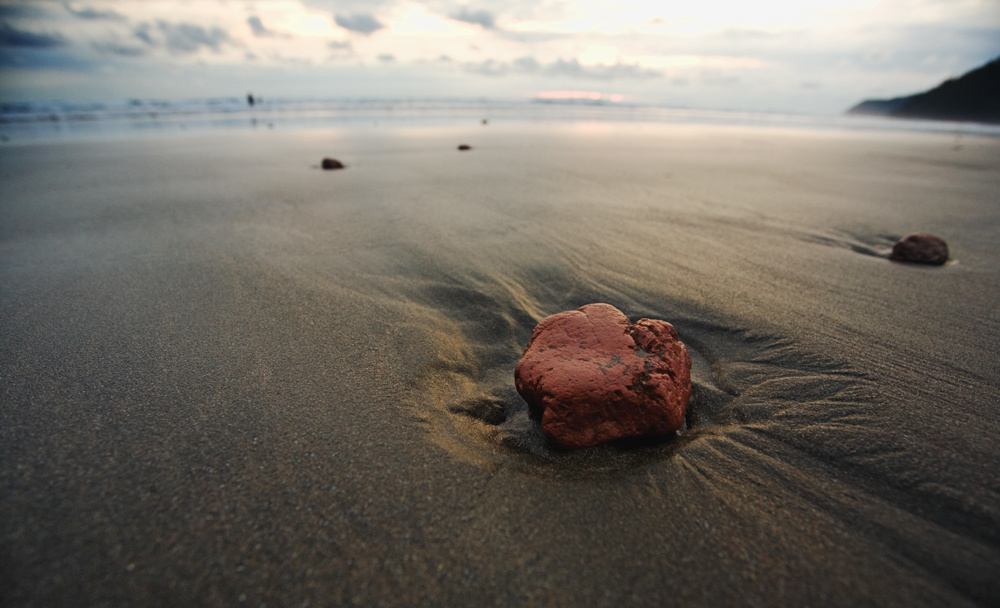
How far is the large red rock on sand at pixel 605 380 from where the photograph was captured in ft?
4.34

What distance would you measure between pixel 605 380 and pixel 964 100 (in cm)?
3899

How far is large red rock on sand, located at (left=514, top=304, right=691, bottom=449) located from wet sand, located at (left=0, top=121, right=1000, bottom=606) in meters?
0.08

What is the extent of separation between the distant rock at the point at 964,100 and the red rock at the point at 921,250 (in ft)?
94.4

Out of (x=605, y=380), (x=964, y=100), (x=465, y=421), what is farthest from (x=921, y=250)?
(x=964, y=100)

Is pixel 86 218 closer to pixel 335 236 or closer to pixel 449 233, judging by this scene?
pixel 335 236

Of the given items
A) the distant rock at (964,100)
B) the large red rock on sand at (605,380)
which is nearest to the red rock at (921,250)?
the large red rock on sand at (605,380)

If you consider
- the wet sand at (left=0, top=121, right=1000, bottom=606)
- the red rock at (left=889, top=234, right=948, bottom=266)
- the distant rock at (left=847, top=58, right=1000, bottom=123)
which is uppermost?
the distant rock at (left=847, top=58, right=1000, bottom=123)

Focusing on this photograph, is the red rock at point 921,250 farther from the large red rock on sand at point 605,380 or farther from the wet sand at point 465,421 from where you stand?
the large red rock on sand at point 605,380

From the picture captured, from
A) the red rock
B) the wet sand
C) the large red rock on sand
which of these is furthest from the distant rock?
the large red rock on sand

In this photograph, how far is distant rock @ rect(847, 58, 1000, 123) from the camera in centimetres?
2395

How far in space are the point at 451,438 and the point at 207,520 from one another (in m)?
0.62

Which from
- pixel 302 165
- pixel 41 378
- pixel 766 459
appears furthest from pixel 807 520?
pixel 302 165

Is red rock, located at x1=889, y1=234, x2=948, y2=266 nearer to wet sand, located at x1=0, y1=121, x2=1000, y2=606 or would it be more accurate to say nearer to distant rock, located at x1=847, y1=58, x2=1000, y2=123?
wet sand, located at x1=0, y1=121, x2=1000, y2=606

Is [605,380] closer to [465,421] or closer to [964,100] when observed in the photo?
[465,421]
